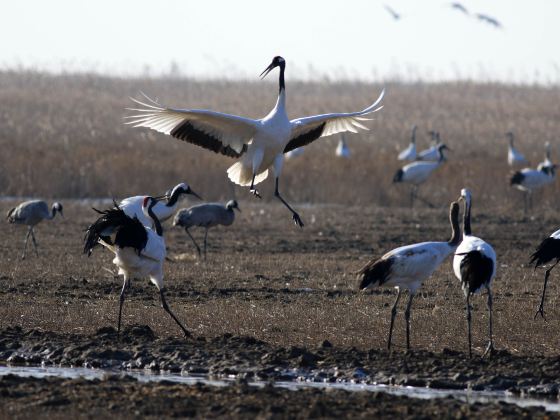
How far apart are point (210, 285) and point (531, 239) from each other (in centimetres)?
711

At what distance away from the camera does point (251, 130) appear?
11750mm

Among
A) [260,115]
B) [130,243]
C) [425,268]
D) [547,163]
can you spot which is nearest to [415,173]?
[547,163]

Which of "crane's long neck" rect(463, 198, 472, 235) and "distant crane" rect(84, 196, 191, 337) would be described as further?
"crane's long neck" rect(463, 198, 472, 235)

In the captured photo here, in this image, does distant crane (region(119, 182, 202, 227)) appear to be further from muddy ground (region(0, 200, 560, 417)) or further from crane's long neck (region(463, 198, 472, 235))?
crane's long neck (region(463, 198, 472, 235))

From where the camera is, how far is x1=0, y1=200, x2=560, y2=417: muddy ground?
21.9 feet

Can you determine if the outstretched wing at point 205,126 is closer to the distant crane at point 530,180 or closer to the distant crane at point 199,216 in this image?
the distant crane at point 199,216

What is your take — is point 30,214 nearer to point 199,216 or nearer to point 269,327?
point 199,216

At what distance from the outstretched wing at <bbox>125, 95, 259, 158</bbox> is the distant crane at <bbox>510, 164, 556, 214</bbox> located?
1049 cm

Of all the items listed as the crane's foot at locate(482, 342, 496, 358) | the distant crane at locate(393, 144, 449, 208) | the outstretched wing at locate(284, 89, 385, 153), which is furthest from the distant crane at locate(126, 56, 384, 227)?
the distant crane at locate(393, 144, 449, 208)

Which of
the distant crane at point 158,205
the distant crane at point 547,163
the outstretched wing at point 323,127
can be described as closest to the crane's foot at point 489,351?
the distant crane at point 158,205

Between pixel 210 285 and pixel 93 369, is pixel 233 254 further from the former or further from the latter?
pixel 93 369

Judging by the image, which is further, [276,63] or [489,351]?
[276,63]

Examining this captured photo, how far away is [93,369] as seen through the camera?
301 inches

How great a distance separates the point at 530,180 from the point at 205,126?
37.0ft
